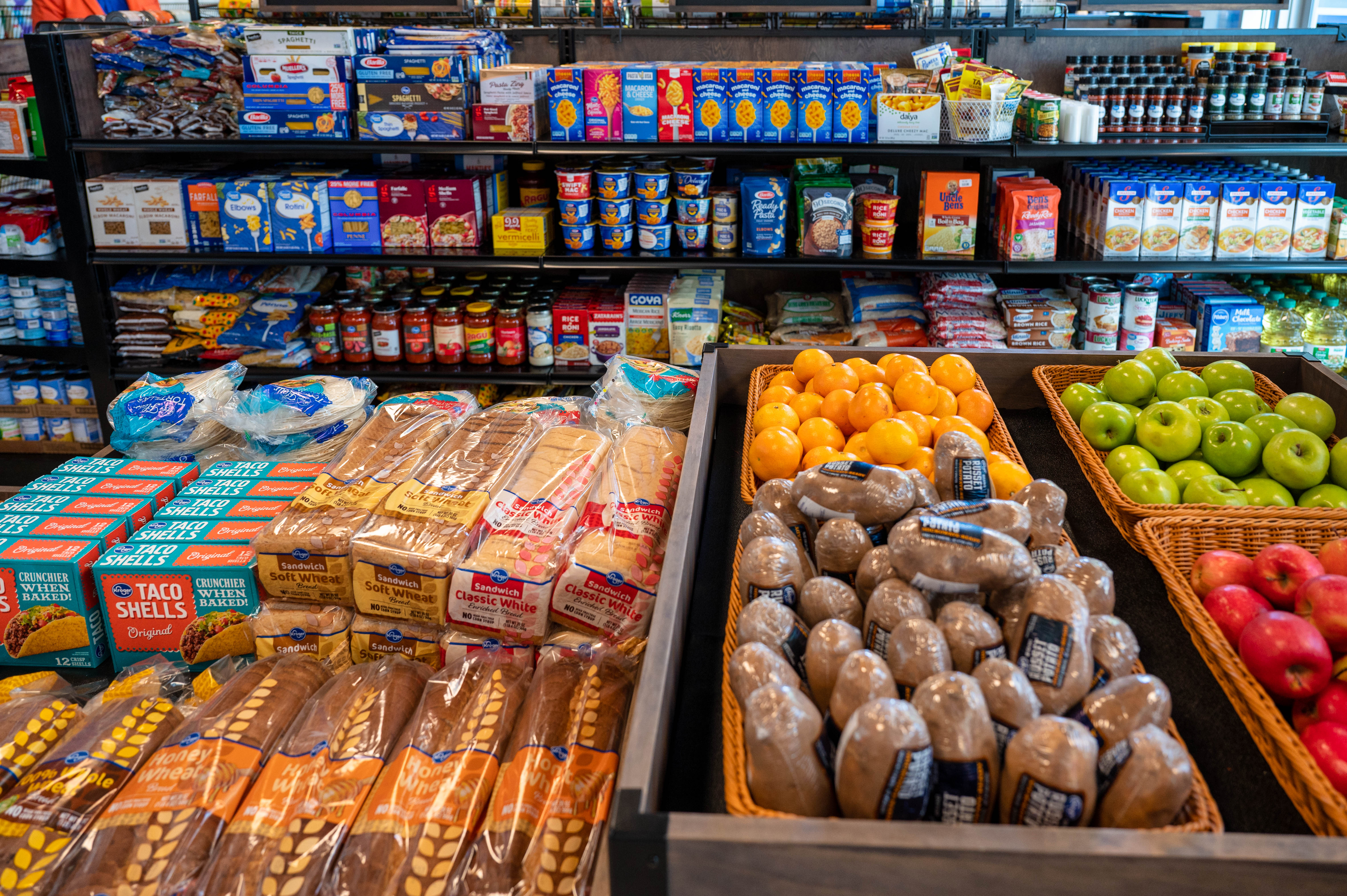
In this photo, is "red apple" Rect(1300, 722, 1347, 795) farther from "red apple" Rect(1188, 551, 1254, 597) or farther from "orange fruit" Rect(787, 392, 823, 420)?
"orange fruit" Rect(787, 392, 823, 420)

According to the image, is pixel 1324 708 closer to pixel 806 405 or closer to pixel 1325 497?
pixel 1325 497

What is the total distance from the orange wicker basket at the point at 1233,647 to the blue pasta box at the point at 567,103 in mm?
2482

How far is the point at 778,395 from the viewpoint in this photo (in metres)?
1.98

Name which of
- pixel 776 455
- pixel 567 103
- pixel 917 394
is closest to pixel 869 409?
pixel 917 394

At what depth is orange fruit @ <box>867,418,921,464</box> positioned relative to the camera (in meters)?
1.70

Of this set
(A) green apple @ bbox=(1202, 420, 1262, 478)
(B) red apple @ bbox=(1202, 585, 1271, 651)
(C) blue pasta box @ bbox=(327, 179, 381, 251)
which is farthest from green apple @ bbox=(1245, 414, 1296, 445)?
(C) blue pasta box @ bbox=(327, 179, 381, 251)

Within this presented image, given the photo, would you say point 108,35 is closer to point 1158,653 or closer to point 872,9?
point 872,9

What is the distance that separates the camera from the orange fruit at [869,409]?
1.83m

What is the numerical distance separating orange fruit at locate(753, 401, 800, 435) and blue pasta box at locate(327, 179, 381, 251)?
7.42 feet

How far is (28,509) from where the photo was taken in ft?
6.17

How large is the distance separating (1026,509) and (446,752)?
828mm

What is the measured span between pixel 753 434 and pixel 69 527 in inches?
50.9

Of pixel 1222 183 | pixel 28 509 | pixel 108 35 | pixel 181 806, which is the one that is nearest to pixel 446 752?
pixel 181 806

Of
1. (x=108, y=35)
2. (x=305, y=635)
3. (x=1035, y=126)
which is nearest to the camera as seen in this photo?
(x=305, y=635)
